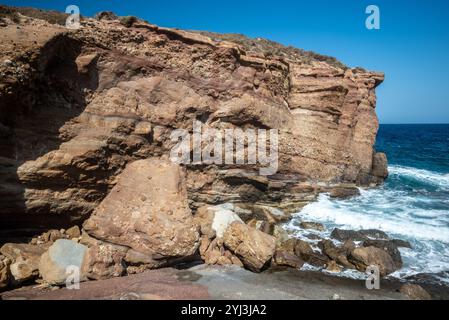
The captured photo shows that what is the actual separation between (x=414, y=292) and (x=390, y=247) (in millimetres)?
3063

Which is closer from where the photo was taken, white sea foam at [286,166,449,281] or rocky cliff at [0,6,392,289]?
rocky cliff at [0,6,392,289]

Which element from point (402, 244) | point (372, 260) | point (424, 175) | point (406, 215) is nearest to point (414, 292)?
point (372, 260)

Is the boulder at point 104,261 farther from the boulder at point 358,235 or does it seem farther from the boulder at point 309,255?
the boulder at point 358,235

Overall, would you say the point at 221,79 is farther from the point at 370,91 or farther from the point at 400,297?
the point at 370,91

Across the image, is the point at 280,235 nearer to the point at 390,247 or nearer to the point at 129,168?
the point at 390,247

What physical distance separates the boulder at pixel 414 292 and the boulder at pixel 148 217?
688 centimetres

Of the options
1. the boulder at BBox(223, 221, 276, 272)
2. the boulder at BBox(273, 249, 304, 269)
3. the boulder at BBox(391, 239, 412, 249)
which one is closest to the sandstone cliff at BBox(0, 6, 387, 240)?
the boulder at BBox(223, 221, 276, 272)

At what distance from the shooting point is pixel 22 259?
8.80m

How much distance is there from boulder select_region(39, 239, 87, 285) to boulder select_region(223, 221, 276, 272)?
16.4 ft

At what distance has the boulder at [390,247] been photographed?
11.8 metres

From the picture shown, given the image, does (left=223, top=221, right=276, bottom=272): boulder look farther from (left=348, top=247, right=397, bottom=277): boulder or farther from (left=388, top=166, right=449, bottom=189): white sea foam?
(left=388, top=166, right=449, bottom=189): white sea foam

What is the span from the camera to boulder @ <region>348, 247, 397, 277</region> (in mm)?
11172

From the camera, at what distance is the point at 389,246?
1258cm
